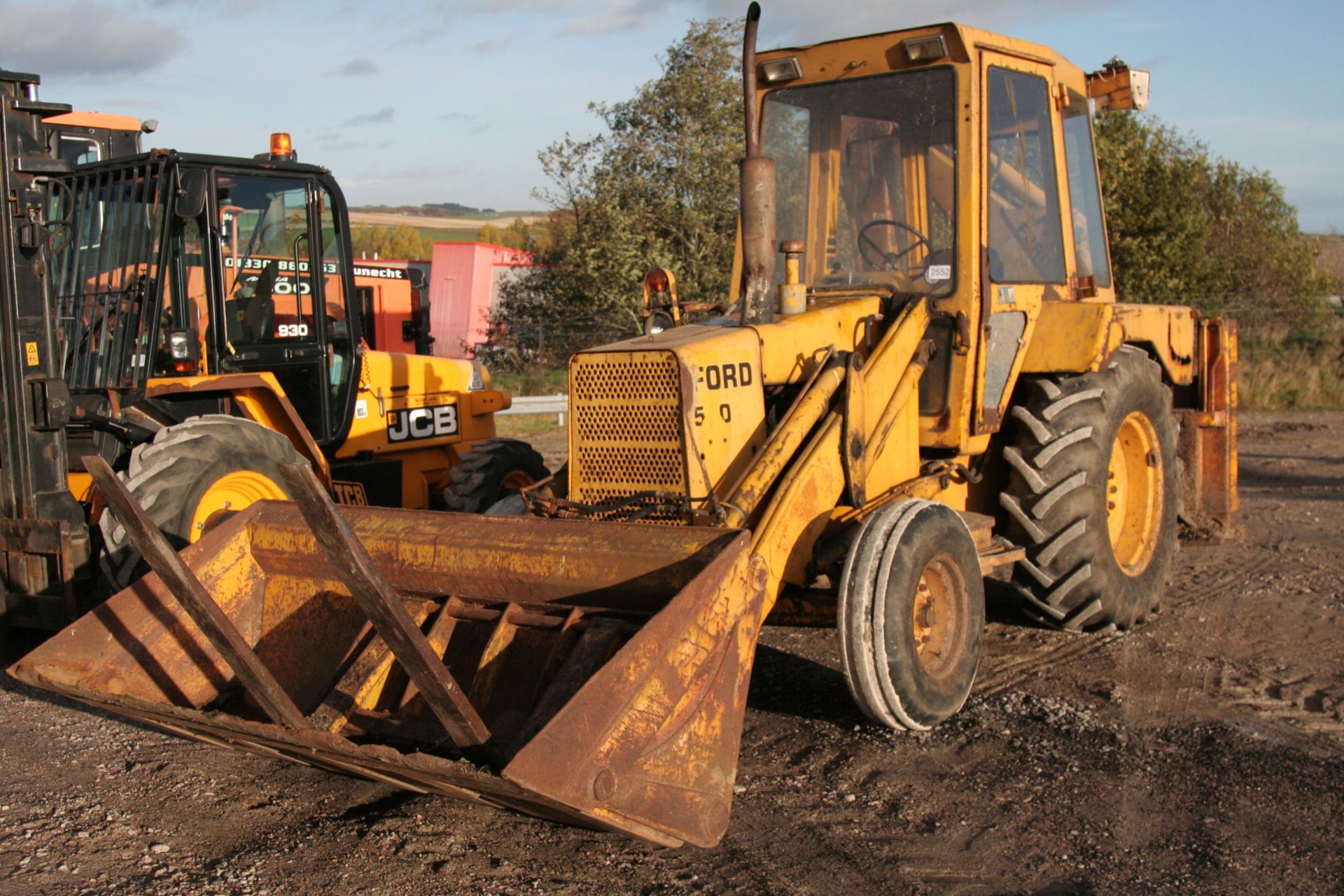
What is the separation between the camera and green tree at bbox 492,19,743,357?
2075 centimetres

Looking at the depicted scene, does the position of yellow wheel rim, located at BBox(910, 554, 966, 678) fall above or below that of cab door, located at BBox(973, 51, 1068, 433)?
below

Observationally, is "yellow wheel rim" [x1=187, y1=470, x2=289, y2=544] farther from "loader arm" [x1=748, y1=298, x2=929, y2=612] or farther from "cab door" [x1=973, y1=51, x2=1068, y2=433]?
"cab door" [x1=973, y1=51, x2=1068, y2=433]

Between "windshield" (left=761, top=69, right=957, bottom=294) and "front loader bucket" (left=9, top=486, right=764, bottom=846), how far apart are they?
2.46 meters

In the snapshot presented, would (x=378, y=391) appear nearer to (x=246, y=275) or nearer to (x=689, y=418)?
(x=246, y=275)

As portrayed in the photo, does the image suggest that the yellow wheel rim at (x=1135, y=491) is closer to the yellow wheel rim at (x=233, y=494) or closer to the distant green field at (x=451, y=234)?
the yellow wheel rim at (x=233, y=494)

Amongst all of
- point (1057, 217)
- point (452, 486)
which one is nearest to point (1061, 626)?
point (1057, 217)

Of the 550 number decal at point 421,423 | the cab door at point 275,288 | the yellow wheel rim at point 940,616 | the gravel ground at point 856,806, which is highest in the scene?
the cab door at point 275,288

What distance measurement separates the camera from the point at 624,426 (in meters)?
5.02

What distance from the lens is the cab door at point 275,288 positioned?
271 inches

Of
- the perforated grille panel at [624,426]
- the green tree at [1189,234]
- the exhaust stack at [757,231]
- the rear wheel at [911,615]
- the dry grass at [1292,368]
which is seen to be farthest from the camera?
the green tree at [1189,234]

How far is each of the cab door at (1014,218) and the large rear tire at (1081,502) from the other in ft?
Answer: 0.76

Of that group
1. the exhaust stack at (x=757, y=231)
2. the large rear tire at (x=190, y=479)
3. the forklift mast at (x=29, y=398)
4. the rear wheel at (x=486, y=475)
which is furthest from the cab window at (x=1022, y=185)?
the forklift mast at (x=29, y=398)

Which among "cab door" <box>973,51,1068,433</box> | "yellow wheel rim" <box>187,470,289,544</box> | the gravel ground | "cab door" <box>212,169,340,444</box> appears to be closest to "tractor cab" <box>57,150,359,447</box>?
"cab door" <box>212,169,340,444</box>

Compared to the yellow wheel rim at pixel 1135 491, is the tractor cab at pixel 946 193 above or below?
above
